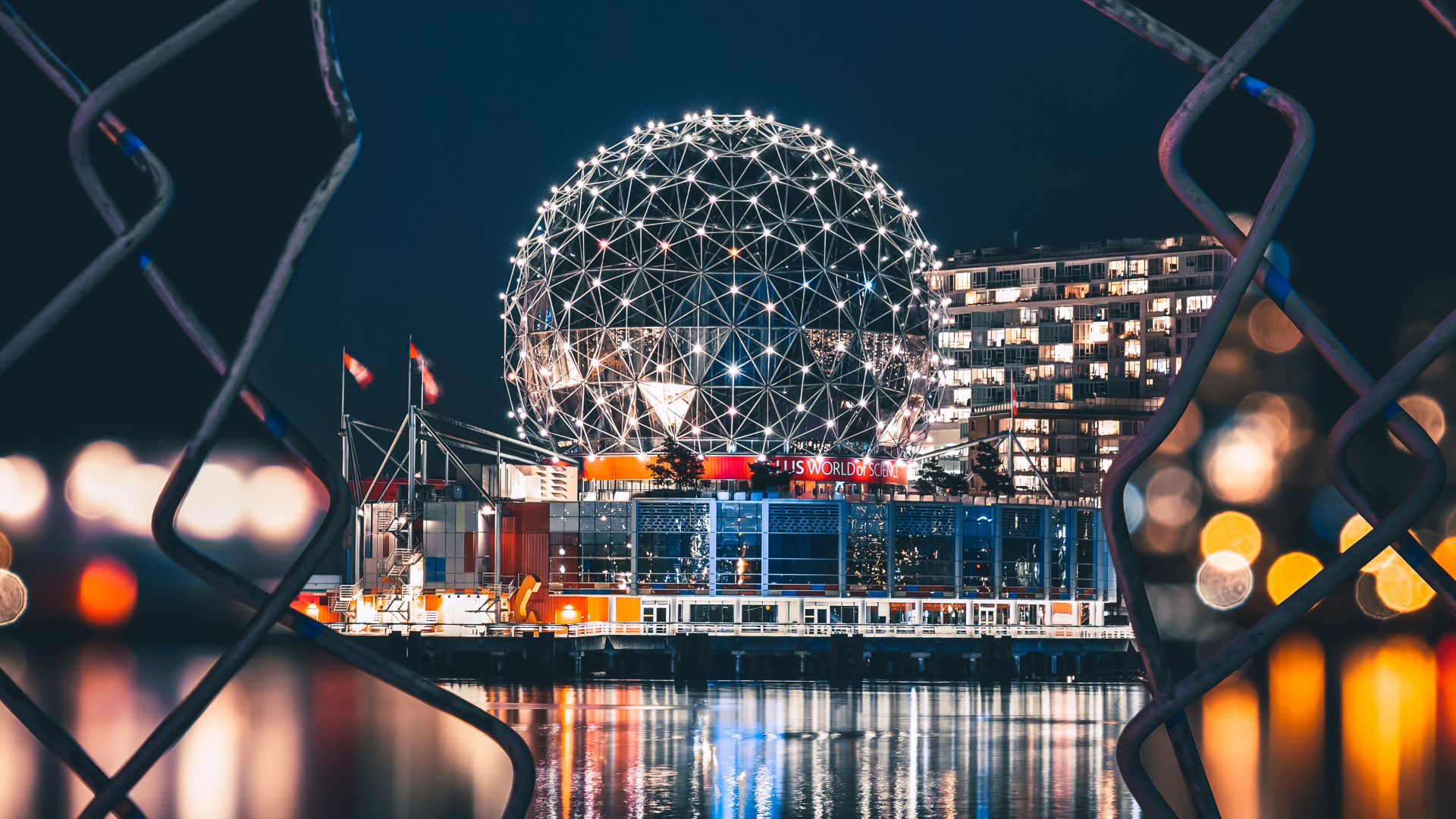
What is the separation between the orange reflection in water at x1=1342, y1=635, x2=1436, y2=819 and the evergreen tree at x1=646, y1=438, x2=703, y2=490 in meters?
30.5

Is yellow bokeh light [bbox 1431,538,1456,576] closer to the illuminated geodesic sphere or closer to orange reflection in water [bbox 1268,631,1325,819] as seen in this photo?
orange reflection in water [bbox 1268,631,1325,819]

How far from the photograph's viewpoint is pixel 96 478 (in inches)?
285

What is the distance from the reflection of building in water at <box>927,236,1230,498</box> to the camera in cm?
15325

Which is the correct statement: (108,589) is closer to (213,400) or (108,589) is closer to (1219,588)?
(213,400)

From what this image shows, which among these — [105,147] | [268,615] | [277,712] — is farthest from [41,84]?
[277,712]

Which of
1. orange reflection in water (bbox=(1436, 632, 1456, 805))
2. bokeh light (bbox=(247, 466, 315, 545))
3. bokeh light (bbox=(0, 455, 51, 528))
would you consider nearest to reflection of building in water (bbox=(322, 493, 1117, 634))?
orange reflection in water (bbox=(1436, 632, 1456, 805))

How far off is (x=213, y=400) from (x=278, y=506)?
8.01m

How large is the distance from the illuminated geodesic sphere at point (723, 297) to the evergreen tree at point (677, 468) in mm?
1487

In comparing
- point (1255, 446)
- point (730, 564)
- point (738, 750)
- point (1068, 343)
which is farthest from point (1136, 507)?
point (1068, 343)

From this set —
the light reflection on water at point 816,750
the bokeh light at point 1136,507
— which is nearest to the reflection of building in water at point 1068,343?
the bokeh light at point 1136,507

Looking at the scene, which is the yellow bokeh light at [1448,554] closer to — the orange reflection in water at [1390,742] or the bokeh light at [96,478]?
the bokeh light at [96,478]

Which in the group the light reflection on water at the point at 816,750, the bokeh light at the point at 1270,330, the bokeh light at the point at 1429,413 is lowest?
the light reflection on water at the point at 816,750

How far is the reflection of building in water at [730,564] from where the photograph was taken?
7225cm

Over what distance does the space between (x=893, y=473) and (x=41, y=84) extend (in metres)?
79.6
